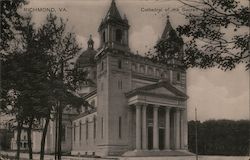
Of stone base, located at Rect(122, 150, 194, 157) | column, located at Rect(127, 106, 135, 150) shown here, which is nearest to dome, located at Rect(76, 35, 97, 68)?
column, located at Rect(127, 106, 135, 150)

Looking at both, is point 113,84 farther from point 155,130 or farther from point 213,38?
point 213,38

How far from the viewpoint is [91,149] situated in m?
58.9

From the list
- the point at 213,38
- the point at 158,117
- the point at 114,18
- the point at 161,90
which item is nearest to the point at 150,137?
the point at 158,117

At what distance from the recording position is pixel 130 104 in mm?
53875

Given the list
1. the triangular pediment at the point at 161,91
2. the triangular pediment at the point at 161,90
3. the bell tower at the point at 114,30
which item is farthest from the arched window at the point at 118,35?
the triangular pediment at the point at 161,91

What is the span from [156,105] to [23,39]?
28.0 meters

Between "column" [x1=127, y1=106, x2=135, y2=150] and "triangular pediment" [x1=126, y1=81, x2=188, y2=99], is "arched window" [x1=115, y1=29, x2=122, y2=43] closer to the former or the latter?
"triangular pediment" [x1=126, y1=81, x2=188, y2=99]

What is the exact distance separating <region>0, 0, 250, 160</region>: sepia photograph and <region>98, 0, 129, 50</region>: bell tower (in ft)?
0.47

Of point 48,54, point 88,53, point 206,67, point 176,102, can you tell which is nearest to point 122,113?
point 176,102

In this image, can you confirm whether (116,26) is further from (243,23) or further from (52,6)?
(243,23)

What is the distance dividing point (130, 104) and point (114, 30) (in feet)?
35.2

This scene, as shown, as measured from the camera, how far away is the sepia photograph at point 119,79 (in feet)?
44.8

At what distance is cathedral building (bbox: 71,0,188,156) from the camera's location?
52344 mm

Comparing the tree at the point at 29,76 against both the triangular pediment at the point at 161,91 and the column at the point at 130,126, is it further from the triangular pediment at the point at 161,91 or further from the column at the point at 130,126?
the triangular pediment at the point at 161,91
